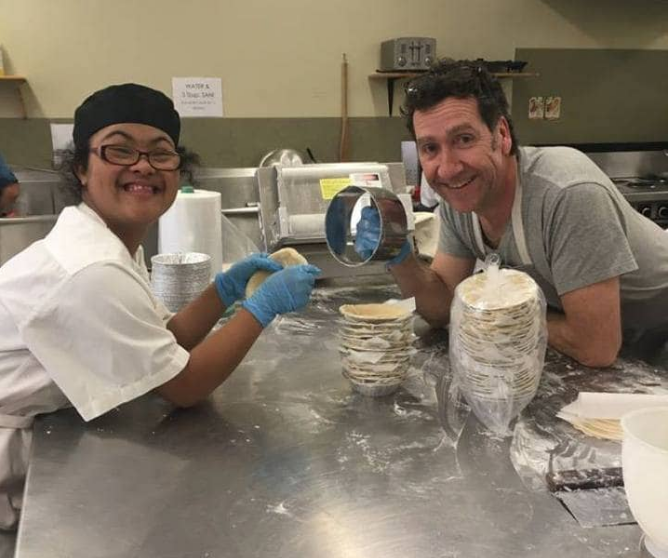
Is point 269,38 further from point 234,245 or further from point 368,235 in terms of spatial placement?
point 368,235

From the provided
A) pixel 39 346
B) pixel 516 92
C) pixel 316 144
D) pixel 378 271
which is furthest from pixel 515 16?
pixel 39 346

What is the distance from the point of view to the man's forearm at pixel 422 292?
5.39ft

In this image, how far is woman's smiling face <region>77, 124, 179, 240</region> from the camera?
1302 mm

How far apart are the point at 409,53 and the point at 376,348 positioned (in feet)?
9.48

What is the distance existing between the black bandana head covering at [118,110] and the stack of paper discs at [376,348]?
56cm

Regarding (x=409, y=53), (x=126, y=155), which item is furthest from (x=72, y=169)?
(x=409, y=53)

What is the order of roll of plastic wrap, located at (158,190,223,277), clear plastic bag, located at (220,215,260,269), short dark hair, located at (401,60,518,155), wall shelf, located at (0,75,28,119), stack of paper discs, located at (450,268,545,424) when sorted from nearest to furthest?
stack of paper discs, located at (450,268,545,424)
short dark hair, located at (401,60,518,155)
roll of plastic wrap, located at (158,190,223,277)
clear plastic bag, located at (220,215,260,269)
wall shelf, located at (0,75,28,119)

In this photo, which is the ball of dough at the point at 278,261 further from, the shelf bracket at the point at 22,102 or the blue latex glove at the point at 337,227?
the shelf bracket at the point at 22,102

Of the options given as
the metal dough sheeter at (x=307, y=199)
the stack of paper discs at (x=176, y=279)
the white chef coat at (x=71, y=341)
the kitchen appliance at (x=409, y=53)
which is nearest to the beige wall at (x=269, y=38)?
the kitchen appliance at (x=409, y=53)

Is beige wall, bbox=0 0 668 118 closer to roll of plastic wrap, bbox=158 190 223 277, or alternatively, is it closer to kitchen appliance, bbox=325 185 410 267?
roll of plastic wrap, bbox=158 190 223 277

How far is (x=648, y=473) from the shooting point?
2.40 feet

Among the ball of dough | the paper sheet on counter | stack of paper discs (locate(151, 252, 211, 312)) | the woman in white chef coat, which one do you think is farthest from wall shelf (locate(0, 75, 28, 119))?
the paper sheet on counter

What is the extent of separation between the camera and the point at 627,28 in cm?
429

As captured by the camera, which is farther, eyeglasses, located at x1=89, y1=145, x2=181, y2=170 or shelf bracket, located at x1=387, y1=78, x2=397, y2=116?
shelf bracket, located at x1=387, y1=78, x2=397, y2=116
